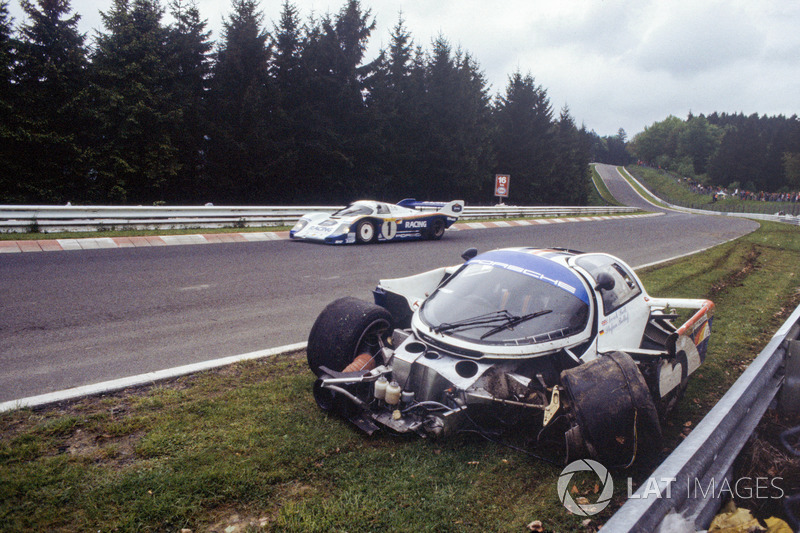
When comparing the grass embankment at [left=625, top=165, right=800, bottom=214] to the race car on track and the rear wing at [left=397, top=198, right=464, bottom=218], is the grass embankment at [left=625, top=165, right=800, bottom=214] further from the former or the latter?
the race car on track

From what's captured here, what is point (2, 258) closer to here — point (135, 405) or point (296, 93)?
point (135, 405)

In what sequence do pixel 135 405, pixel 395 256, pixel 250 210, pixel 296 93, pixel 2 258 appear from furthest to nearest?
pixel 296 93
pixel 250 210
pixel 395 256
pixel 2 258
pixel 135 405

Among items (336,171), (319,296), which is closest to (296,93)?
(336,171)

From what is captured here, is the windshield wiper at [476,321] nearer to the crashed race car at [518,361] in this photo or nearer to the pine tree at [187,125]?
the crashed race car at [518,361]

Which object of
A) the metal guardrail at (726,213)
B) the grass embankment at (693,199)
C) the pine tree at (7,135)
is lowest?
the metal guardrail at (726,213)

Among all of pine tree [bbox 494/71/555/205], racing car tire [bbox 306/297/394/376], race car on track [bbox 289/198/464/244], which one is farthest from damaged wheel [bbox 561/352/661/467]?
Answer: pine tree [bbox 494/71/555/205]

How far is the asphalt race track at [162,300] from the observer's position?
474cm

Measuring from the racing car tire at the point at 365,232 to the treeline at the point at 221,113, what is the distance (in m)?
13.6

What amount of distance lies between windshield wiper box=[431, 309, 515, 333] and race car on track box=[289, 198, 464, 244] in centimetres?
950

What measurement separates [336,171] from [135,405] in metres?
25.7

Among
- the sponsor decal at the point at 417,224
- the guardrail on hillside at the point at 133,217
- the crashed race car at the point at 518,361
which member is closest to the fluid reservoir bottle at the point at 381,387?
the crashed race car at the point at 518,361

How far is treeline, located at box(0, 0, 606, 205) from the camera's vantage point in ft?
73.4

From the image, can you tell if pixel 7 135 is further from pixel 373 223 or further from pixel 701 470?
pixel 701 470

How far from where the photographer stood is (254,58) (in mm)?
26797
